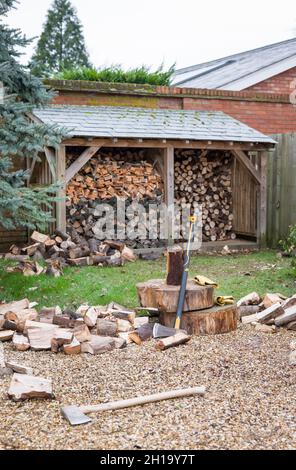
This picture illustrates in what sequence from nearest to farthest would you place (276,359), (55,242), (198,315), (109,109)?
(276,359) → (198,315) → (55,242) → (109,109)

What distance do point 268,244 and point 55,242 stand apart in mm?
4245

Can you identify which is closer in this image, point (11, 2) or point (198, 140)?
point (11, 2)

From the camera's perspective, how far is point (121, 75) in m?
11.7

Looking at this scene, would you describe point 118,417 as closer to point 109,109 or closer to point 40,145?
point 40,145

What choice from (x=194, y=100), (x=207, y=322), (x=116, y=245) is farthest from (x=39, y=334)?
(x=194, y=100)

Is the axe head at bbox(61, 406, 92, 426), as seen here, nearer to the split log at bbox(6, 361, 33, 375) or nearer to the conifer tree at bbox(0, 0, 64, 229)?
the split log at bbox(6, 361, 33, 375)

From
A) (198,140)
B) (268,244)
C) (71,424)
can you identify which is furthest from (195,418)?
(268,244)

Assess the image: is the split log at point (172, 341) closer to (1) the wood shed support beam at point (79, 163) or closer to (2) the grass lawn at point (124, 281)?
(2) the grass lawn at point (124, 281)

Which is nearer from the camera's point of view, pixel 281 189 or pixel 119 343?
pixel 119 343

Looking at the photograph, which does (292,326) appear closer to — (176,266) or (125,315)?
(176,266)

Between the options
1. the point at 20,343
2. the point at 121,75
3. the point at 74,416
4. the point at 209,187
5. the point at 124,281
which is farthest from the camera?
the point at 121,75

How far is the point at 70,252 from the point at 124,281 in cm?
156

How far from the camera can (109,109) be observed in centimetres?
1033

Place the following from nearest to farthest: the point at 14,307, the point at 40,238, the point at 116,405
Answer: the point at 116,405 → the point at 14,307 → the point at 40,238
